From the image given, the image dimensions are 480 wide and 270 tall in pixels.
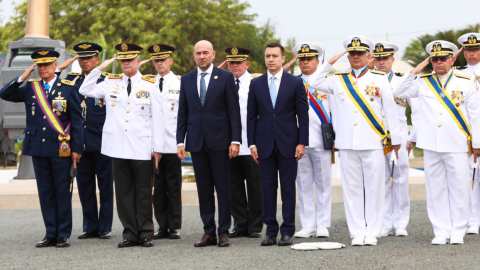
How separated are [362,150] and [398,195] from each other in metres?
1.36

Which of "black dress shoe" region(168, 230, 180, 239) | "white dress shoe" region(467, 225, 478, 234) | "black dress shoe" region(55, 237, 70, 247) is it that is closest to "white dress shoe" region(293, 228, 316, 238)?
"black dress shoe" region(168, 230, 180, 239)

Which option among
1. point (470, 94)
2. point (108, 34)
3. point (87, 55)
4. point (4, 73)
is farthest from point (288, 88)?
point (108, 34)

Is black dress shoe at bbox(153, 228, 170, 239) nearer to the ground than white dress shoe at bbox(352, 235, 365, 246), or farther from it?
nearer to the ground

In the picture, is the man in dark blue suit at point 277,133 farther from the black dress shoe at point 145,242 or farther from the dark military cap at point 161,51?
the dark military cap at point 161,51

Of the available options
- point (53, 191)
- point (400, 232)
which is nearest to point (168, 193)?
point (53, 191)

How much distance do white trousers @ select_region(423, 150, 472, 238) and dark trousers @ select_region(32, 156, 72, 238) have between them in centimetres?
394

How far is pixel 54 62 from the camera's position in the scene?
7.47 meters

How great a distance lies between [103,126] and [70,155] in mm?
506

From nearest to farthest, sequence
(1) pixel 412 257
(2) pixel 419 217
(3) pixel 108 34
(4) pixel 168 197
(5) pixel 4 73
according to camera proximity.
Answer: (1) pixel 412 257
(4) pixel 168 197
(2) pixel 419 217
(5) pixel 4 73
(3) pixel 108 34

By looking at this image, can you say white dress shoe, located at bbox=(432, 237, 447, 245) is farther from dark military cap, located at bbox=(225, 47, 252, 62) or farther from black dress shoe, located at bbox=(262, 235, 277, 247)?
dark military cap, located at bbox=(225, 47, 252, 62)

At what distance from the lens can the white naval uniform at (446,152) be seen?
6859 millimetres

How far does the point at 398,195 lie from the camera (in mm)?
8031

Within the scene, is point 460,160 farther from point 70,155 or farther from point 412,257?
point 70,155

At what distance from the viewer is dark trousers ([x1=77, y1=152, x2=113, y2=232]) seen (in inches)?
316
